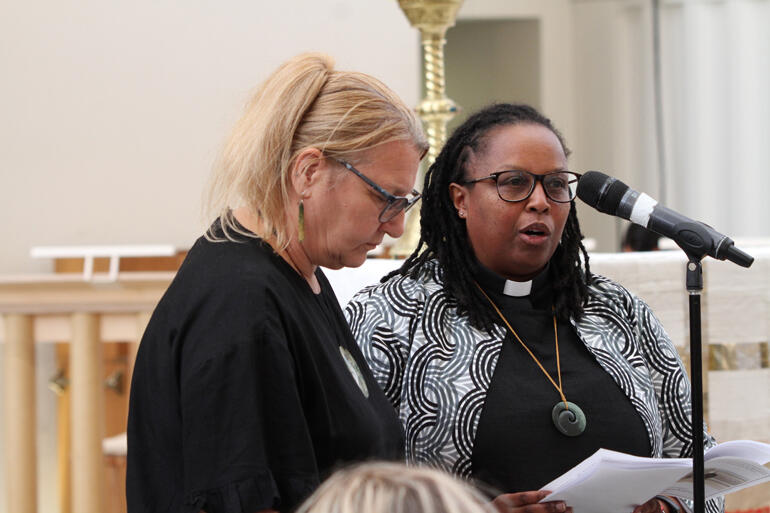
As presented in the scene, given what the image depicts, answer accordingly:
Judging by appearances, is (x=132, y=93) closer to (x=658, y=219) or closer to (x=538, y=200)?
(x=538, y=200)

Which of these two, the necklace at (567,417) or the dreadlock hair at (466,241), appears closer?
the necklace at (567,417)

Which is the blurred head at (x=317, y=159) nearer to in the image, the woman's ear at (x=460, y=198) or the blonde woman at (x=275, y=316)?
the blonde woman at (x=275, y=316)

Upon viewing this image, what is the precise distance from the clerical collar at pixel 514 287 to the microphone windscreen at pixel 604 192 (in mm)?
512

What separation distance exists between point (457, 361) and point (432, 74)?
1339 mm

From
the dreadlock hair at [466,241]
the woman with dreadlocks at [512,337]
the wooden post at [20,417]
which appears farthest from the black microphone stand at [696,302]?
the wooden post at [20,417]

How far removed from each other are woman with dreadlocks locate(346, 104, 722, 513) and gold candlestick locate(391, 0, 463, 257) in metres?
0.74

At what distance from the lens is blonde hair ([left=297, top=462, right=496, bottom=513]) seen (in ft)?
3.35

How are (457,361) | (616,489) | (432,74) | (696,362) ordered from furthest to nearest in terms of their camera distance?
1. (432,74)
2. (457,361)
3. (616,489)
4. (696,362)

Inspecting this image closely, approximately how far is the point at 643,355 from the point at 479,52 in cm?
513

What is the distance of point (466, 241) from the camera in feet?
8.01

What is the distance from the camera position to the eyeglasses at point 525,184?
7.53 ft

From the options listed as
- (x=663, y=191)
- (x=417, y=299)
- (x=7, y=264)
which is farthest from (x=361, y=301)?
(x=663, y=191)

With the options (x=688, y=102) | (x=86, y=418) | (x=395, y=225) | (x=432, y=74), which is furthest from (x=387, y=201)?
(x=688, y=102)

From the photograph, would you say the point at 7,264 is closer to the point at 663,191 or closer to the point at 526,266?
the point at 526,266
